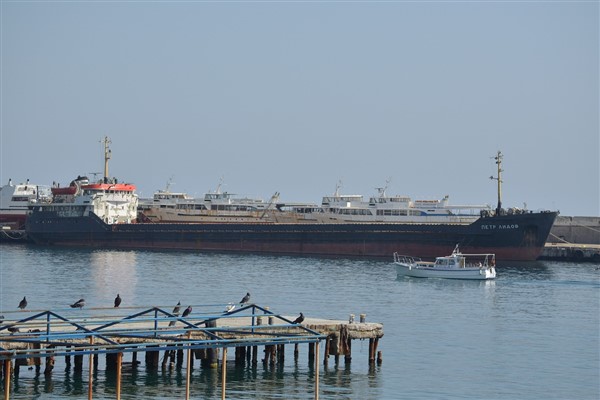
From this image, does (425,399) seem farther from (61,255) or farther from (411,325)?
(61,255)

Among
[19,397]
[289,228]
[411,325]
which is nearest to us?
[19,397]

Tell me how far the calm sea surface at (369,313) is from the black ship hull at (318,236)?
115 inches

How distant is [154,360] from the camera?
35625 millimetres

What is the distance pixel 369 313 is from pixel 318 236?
40779mm

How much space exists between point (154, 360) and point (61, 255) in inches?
2183

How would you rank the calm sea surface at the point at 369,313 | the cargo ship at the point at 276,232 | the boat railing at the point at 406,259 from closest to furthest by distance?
the calm sea surface at the point at 369,313
the boat railing at the point at 406,259
the cargo ship at the point at 276,232

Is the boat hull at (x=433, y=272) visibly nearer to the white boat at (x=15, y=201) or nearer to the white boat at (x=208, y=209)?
the white boat at (x=208, y=209)

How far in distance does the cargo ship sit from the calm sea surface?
3157 mm

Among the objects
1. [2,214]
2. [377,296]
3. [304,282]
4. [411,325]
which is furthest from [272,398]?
[2,214]

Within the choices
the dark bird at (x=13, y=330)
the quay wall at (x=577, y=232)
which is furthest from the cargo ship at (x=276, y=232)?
the dark bird at (x=13, y=330)

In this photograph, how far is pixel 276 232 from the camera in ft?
304

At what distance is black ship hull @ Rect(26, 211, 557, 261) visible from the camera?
8325 cm

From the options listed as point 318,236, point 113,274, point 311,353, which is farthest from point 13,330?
point 318,236

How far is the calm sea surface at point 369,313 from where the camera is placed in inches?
1326
